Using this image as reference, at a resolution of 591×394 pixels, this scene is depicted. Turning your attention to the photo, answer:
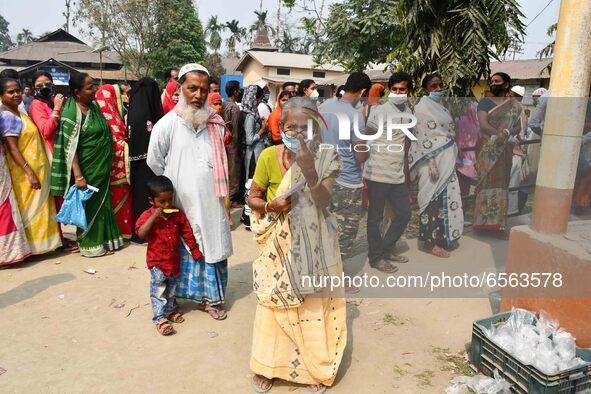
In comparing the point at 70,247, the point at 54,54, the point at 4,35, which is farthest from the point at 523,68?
the point at 4,35

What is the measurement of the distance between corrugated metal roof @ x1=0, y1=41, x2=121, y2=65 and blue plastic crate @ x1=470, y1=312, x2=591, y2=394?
125 feet

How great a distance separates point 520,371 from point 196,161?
228 cm

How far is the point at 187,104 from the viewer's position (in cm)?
309

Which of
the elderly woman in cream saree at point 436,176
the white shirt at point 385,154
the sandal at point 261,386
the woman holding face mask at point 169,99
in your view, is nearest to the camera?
the sandal at point 261,386

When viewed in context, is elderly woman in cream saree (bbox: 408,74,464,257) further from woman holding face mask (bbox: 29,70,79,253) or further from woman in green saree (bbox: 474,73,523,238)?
woman holding face mask (bbox: 29,70,79,253)

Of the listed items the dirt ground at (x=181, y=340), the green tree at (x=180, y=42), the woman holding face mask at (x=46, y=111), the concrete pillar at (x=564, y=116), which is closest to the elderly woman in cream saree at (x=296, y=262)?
the dirt ground at (x=181, y=340)

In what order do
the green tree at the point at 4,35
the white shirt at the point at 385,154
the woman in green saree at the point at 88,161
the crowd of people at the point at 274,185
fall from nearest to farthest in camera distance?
1. the crowd of people at the point at 274,185
2. the white shirt at the point at 385,154
3. the woman in green saree at the point at 88,161
4. the green tree at the point at 4,35

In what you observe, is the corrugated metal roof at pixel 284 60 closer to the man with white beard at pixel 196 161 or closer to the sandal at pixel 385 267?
the man with white beard at pixel 196 161

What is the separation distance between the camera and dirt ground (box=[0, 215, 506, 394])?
2611 mm

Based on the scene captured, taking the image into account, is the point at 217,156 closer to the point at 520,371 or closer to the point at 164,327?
the point at 164,327

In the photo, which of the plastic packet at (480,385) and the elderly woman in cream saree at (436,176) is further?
the elderly woman in cream saree at (436,176)

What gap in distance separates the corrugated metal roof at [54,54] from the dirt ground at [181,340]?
119 ft

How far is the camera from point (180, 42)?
110 feet

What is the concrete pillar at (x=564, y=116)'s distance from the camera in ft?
8.60
